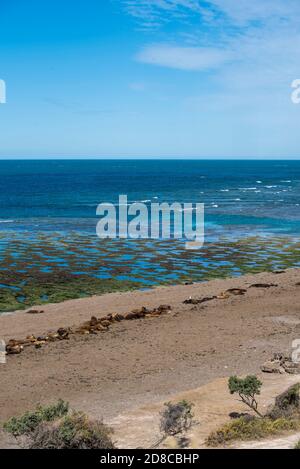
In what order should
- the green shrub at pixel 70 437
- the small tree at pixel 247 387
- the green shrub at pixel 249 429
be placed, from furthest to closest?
1. the small tree at pixel 247 387
2. the green shrub at pixel 249 429
3. the green shrub at pixel 70 437

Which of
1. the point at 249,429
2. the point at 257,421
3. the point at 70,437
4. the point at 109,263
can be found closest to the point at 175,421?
the point at 249,429

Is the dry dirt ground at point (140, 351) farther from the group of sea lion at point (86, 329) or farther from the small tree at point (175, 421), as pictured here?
the small tree at point (175, 421)

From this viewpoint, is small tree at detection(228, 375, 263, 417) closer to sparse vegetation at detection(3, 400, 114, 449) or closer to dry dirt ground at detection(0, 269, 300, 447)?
dry dirt ground at detection(0, 269, 300, 447)

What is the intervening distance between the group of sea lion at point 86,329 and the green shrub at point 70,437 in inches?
305

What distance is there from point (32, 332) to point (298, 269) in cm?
1832

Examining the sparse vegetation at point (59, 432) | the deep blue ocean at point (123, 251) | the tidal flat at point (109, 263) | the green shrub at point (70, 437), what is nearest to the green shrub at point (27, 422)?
the sparse vegetation at point (59, 432)

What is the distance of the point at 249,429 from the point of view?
984 cm

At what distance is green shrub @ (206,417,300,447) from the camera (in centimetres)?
969

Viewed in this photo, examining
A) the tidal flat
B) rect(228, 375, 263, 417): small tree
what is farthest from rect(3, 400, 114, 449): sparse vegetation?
the tidal flat

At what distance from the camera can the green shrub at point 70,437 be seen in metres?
9.46

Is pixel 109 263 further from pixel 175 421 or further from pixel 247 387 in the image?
pixel 175 421

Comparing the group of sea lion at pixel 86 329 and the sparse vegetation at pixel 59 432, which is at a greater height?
the sparse vegetation at pixel 59 432

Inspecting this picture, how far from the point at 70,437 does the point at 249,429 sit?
3.08 metres

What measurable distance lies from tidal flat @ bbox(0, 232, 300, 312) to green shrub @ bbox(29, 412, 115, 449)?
15.1 metres
